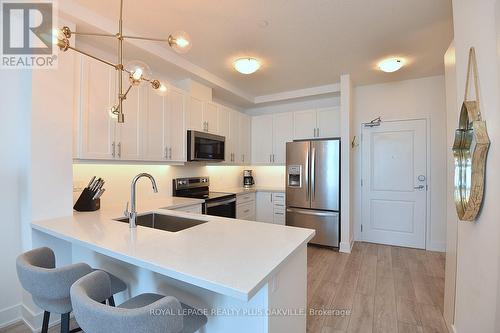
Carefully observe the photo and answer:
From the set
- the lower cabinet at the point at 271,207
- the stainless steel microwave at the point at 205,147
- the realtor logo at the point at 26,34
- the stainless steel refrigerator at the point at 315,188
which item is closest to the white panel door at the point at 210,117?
the stainless steel microwave at the point at 205,147

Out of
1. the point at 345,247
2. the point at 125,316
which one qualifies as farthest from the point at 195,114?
the point at 345,247

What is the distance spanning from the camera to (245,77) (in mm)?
3688

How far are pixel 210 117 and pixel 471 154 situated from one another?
3046 millimetres

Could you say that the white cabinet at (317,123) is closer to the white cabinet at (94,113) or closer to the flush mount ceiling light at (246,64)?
the flush mount ceiling light at (246,64)

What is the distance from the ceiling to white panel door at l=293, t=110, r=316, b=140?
97 centimetres

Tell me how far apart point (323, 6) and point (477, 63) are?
1.24 m

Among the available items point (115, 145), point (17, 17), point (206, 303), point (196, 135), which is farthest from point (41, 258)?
point (196, 135)

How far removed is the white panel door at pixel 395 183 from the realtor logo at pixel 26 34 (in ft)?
13.9

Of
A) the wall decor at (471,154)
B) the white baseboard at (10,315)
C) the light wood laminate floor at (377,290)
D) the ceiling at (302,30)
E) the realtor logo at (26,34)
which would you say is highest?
the ceiling at (302,30)

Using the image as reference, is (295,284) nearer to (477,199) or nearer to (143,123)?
(477,199)

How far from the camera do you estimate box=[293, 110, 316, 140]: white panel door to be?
426cm

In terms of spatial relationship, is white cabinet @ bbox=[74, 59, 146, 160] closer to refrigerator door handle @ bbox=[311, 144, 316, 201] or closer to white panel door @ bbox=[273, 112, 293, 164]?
refrigerator door handle @ bbox=[311, 144, 316, 201]

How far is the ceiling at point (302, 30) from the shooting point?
2.01 m

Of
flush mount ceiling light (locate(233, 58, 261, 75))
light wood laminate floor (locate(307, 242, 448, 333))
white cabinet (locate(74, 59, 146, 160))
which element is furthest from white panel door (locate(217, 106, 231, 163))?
light wood laminate floor (locate(307, 242, 448, 333))
